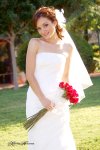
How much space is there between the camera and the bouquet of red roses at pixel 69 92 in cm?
482

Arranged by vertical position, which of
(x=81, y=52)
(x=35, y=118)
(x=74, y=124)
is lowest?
(x=81, y=52)

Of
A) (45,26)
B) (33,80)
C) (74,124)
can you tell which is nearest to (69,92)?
(33,80)

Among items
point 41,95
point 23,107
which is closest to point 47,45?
point 41,95

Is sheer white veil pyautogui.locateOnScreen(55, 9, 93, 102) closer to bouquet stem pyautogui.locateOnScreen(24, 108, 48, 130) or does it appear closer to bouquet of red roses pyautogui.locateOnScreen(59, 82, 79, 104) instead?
bouquet of red roses pyautogui.locateOnScreen(59, 82, 79, 104)

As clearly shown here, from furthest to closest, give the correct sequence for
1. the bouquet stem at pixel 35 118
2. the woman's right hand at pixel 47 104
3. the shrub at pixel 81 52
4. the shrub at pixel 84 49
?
the shrub at pixel 84 49
the shrub at pixel 81 52
the bouquet stem at pixel 35 118
the woman's right hand at pixel 47 104

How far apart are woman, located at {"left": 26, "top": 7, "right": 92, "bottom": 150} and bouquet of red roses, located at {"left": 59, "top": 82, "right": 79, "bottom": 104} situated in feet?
0.23

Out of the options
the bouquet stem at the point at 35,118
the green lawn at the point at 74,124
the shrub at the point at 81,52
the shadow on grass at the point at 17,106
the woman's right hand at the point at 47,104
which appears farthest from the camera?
the shrub at the point at 81,52

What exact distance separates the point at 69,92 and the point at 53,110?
0.25 m

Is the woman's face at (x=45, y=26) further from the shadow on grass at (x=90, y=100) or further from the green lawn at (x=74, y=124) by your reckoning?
the shadow on grass at (x=90, y=100)

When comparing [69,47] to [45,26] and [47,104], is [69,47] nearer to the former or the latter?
[45,26]

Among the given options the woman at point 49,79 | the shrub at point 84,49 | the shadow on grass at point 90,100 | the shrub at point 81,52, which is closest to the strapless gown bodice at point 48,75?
the woman at point 49,79

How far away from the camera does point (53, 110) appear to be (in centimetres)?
484

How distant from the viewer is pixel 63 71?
4934mm

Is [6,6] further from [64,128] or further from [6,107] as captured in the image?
[64,128]
